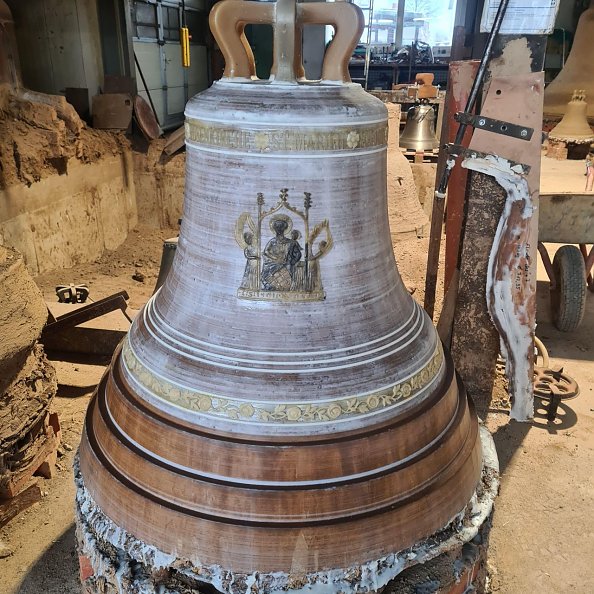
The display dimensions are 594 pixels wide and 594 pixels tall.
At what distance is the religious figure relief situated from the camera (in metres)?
1.52

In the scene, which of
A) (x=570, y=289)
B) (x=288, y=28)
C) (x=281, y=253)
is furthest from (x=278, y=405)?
(x=570, y=289)

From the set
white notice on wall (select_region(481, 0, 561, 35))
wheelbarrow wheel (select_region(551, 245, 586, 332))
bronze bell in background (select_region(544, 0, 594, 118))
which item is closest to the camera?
white notice on wall (select_region(481, 0, 561, 35))

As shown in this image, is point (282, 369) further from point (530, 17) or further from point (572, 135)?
point (572, 135)

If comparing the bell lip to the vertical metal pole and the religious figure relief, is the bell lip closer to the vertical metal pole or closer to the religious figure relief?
the religious figure relief

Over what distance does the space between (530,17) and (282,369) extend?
185 centimetres

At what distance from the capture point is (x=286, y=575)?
1.43 metres

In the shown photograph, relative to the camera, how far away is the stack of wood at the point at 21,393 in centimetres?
268

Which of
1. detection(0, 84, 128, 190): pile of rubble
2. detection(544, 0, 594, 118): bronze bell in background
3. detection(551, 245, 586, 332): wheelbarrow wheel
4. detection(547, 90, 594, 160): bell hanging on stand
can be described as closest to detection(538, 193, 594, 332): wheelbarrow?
detection(551, 245, 586, 332): wheelbarrow wheel

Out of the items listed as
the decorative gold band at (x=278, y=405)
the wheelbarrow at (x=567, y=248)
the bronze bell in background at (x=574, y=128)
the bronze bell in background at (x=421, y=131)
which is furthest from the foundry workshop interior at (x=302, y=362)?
the bronze bell in background at (x=421, y=131)

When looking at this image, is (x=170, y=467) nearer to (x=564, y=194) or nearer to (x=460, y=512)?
(x=460, y=512)

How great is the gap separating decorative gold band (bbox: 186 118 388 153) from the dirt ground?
2.23 metres

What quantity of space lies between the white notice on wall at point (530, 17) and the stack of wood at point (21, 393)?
237 cm

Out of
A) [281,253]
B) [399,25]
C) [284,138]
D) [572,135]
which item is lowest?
[572,135]

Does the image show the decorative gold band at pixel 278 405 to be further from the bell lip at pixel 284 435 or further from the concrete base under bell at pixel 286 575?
the concrete base under bell at pixel 286 575
